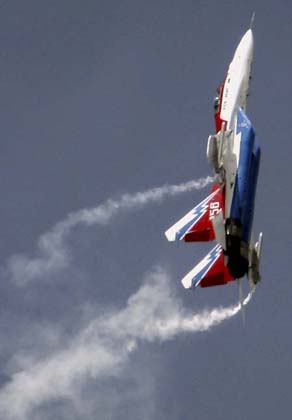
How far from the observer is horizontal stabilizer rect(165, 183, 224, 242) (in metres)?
104

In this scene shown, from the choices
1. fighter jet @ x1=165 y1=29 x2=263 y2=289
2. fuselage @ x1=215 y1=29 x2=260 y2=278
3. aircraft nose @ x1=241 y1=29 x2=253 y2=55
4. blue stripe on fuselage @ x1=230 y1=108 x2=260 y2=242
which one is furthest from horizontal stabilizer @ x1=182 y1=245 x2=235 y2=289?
aircraft nose @ x1=241 y1=29 x2=253 y2=55

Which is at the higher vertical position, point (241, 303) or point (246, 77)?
point (246, 77)

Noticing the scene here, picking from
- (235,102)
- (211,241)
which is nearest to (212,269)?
(211,241)

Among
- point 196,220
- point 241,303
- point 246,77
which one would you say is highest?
point 246,77

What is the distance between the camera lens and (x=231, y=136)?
4026 inches

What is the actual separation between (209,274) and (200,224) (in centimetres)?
320

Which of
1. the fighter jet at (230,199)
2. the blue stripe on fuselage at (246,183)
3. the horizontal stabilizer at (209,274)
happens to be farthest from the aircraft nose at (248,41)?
the horizontal stabilizer at (209,274)

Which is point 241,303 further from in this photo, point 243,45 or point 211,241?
point 243,45

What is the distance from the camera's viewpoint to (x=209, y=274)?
10331cm

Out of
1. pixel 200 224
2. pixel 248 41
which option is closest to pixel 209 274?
pixel 200 224

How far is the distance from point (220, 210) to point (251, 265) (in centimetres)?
407

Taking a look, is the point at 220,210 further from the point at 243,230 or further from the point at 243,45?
the point at 243,45

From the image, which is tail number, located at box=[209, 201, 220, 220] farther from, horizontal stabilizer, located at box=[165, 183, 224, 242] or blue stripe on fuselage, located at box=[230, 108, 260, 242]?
blue stripe on fuselage, located at box=[230, 108, 260, 242]

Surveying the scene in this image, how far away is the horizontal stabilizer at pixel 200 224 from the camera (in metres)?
104
